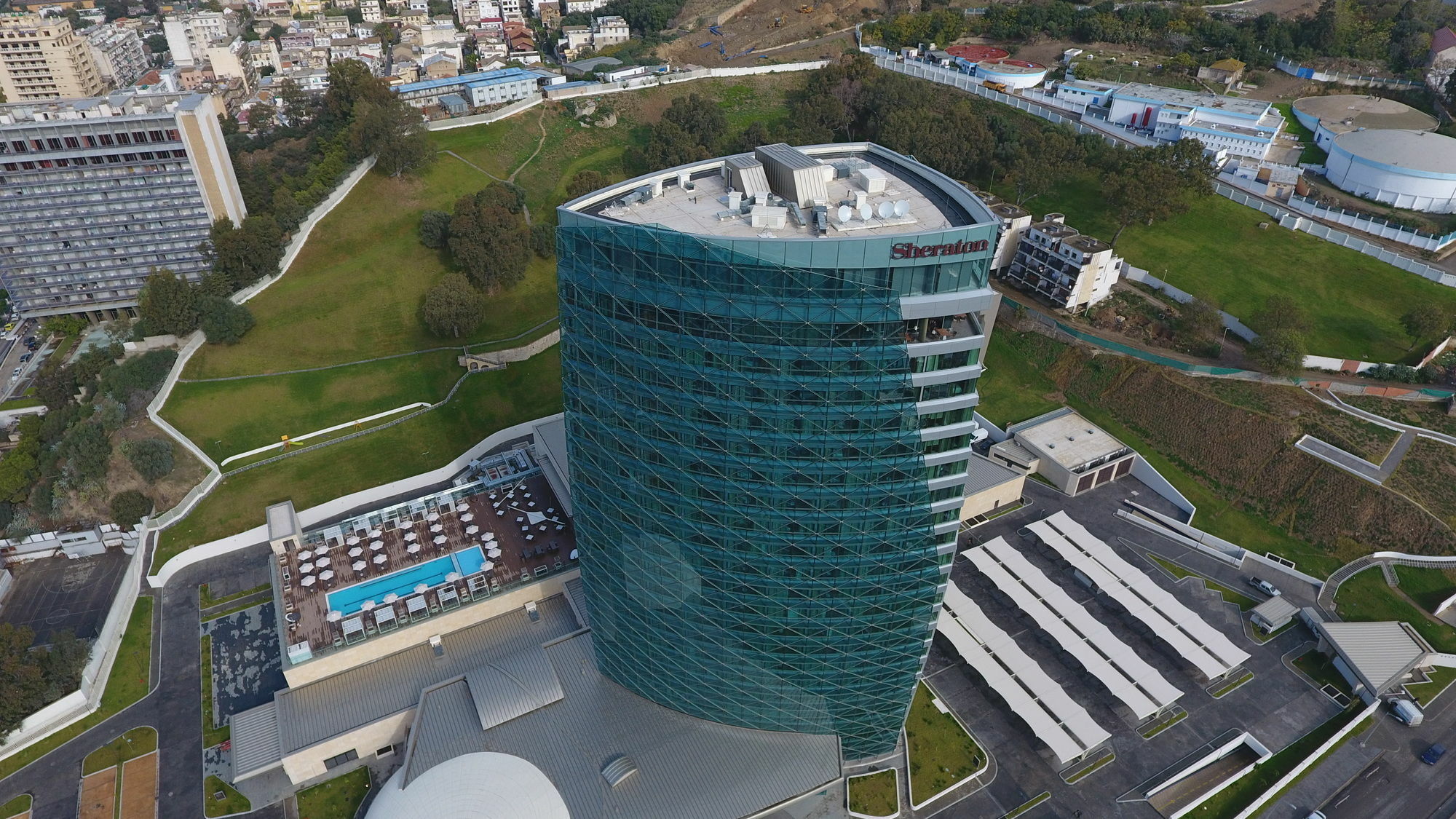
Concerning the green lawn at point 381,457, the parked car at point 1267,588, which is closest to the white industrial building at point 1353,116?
the parked car at point 1267,588

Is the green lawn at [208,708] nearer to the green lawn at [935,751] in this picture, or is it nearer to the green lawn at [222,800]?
the green lawn at [222,800]

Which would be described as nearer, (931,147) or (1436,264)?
(1436,264)

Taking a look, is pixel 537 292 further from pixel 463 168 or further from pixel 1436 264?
pixel 1436 264

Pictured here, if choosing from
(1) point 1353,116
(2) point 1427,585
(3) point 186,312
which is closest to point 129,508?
(3) point 186,312

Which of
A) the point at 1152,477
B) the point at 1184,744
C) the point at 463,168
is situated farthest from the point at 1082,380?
the point at 463,168

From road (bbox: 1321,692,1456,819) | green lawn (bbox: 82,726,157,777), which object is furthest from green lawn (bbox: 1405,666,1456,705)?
green lawn (bbox: 82,726,157,777)
